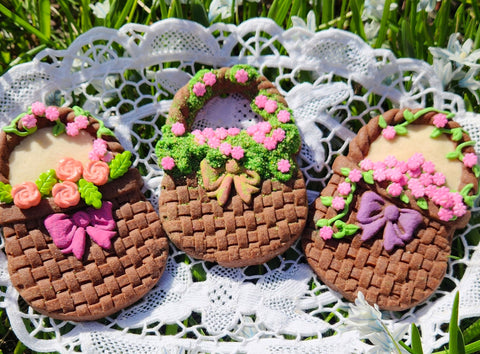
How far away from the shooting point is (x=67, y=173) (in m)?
1.34

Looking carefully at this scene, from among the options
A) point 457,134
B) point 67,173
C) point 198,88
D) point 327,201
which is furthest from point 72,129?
point 457,134

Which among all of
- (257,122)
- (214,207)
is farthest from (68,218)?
(257,122)

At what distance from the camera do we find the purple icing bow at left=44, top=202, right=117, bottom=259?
52.6 inches

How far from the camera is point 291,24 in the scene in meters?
1.60

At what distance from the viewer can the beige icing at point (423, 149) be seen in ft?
4.67

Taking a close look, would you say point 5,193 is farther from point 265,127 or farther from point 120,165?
point 265,127

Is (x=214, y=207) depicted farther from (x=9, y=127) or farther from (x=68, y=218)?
(x=9, y=127)

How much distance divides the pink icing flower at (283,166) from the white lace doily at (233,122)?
0.42 ft

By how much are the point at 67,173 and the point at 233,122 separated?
484mm

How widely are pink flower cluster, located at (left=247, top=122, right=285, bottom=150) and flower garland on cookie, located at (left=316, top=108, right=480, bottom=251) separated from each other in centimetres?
21

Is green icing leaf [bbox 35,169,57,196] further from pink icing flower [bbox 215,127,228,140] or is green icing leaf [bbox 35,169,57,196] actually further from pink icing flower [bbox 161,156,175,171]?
pink icing flower [bbox 215,127,228,140]

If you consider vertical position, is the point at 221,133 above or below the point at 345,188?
above

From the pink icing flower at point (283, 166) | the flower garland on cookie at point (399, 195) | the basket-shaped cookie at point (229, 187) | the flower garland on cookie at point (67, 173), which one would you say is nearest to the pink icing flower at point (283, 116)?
the basket-shaped cookie at point (229, 187)

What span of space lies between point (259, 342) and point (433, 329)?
1.59ft
